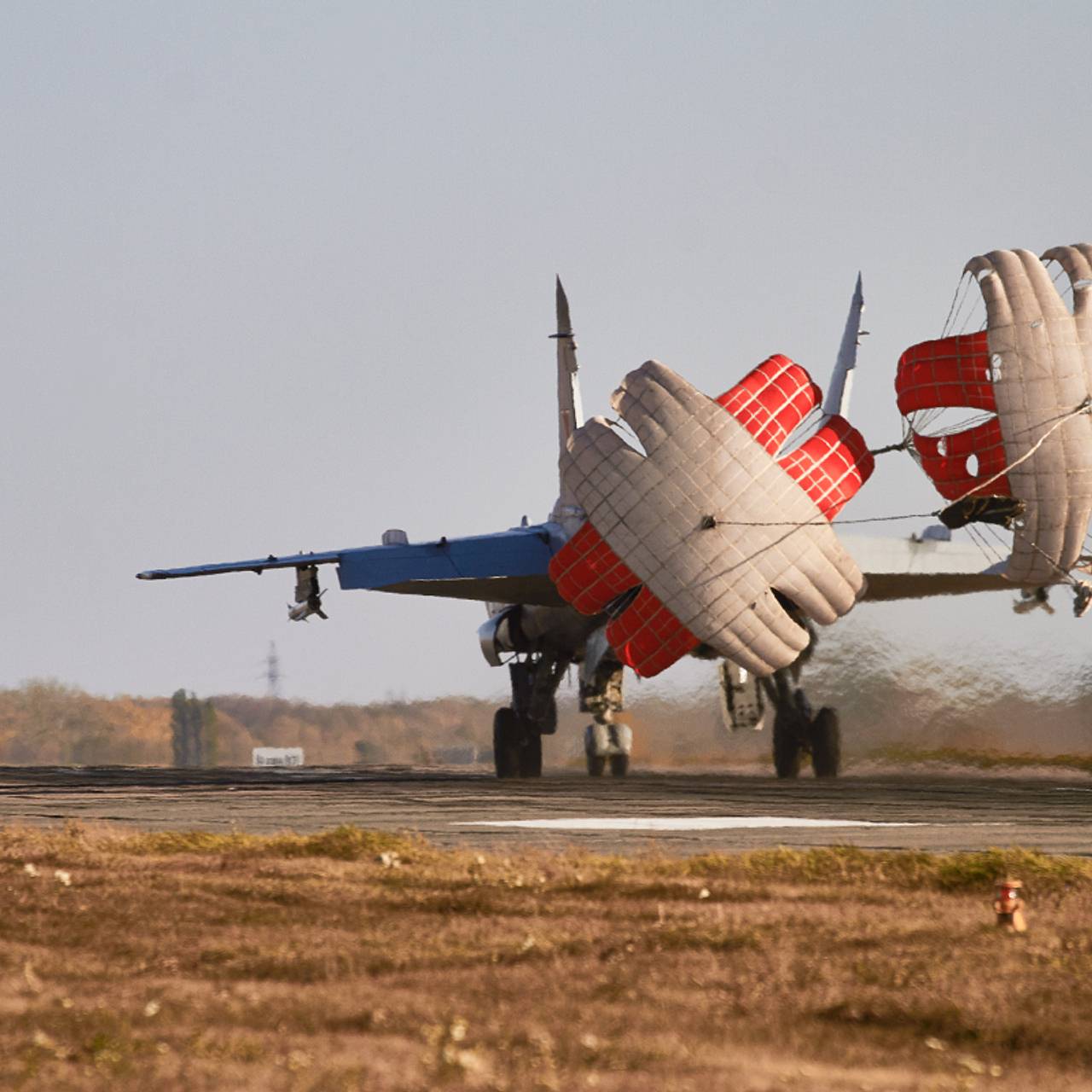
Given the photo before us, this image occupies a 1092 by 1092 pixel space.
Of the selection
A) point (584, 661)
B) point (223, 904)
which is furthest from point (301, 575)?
point (223, 904)

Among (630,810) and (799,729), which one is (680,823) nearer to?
(630,810)

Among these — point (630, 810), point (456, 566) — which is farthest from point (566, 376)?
point (630, 810)

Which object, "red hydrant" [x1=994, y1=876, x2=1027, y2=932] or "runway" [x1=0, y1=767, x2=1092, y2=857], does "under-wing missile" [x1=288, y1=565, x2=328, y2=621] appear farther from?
"red hydrant" [x1=994, y1=876, x2=1027, y2=932]

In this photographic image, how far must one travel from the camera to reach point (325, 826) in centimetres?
1741

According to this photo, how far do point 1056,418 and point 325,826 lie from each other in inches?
585

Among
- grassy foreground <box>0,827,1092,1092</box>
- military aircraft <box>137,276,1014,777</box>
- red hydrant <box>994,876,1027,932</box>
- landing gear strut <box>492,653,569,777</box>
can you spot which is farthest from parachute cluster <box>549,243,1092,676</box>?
red hydrant <box>994,876,1027,932</box>

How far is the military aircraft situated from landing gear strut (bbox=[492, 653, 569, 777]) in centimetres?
3

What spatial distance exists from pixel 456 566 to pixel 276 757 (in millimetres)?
38156

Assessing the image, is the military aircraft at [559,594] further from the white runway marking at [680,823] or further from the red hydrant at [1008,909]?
the red hydrant at [1008,909]

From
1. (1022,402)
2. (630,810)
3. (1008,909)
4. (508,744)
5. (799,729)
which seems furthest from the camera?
(508,744)

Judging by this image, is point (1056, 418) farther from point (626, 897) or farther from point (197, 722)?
point (197, 722)

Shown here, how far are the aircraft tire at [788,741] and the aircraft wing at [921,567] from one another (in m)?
3.09

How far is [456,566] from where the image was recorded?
35.2m

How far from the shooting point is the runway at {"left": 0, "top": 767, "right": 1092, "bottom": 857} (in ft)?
50.1
